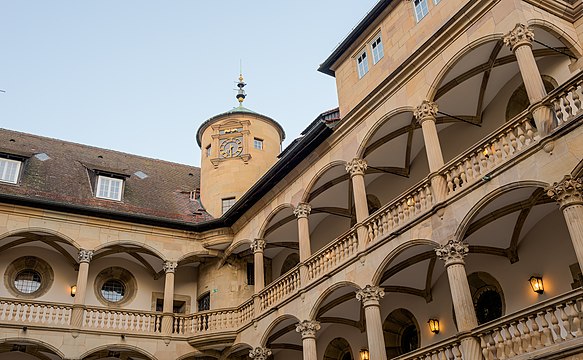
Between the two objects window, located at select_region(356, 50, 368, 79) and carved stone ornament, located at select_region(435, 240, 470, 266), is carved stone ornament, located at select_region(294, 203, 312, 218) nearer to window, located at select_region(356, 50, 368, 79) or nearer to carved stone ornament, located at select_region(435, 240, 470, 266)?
window, located at select_region(356, 50, 368, 79)

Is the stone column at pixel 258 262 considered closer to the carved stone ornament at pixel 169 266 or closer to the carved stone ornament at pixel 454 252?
the carved stone ornament at pixel 169 266

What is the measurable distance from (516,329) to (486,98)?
285 inches

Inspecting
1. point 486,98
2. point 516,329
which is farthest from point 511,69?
point 516,329

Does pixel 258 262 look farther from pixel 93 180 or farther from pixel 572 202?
pixel 572 202

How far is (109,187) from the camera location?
77.1 feet

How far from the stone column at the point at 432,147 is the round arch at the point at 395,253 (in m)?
0.94

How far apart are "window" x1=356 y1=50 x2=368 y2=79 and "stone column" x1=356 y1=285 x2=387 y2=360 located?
656 cm

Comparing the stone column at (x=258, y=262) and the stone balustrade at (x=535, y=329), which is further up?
the stone column at (x=258, y=262)

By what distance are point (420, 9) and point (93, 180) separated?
46.7 ft

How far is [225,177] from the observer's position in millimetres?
25172

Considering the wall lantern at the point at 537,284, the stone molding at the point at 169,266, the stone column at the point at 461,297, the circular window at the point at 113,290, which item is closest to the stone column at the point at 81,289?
the circular window at the point at 113,290

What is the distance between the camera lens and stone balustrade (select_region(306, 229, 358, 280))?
52.6 feet

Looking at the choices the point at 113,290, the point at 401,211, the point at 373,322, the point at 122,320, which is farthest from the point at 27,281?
the point at 401,211

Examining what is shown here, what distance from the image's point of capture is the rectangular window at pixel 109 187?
23.2 meters
